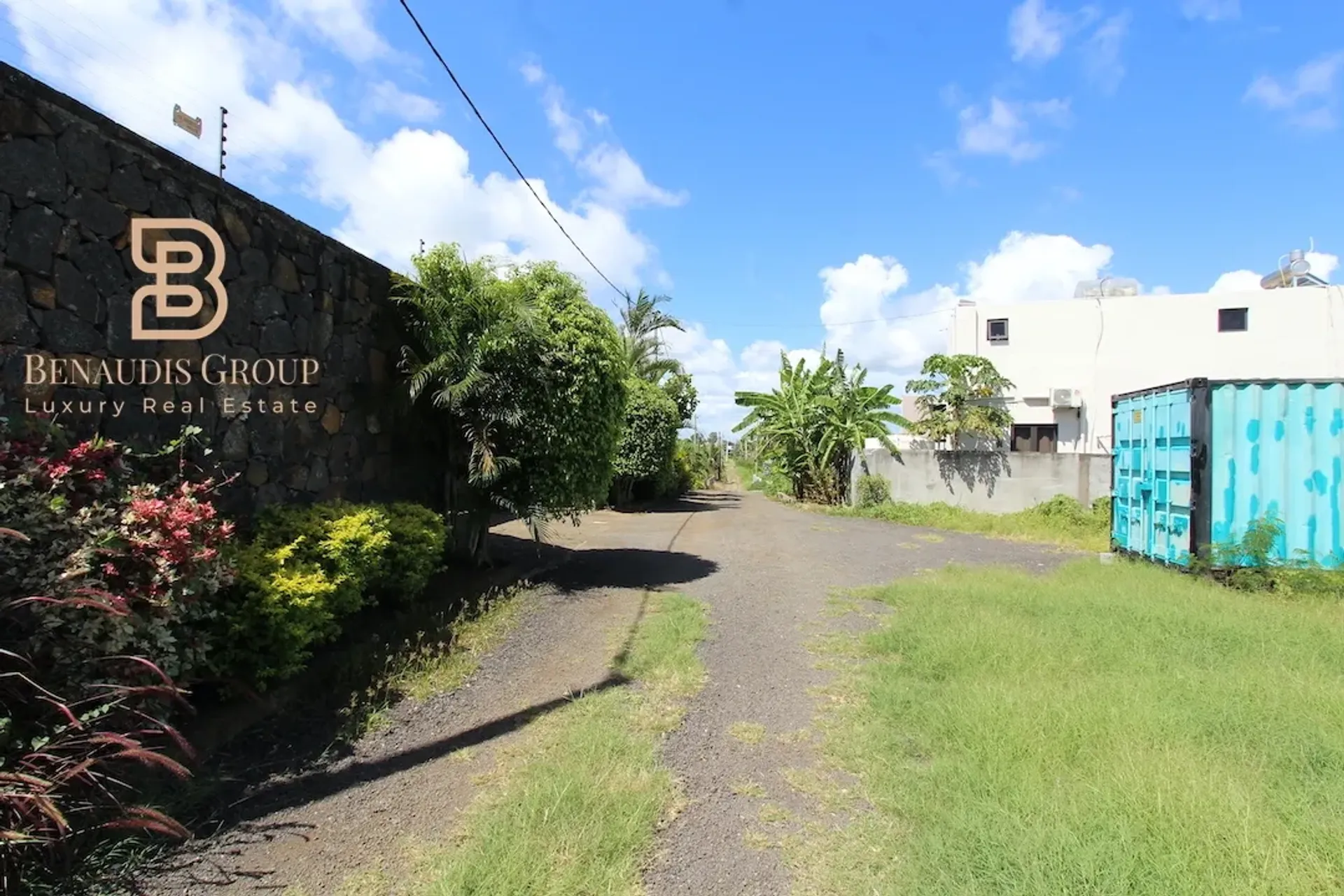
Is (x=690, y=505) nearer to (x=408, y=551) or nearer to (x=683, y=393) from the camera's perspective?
(x=683, y=393)

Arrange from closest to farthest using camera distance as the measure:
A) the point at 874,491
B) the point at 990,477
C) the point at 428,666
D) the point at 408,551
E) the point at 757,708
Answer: the point at 757,708, the point at 428,666, the point at 408,551, the point at 990,477, the point at 874,491

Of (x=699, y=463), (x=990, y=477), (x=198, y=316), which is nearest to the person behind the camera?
(x=198, y=316)

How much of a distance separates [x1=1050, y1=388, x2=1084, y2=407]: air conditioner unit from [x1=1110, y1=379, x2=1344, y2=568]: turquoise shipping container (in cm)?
1171

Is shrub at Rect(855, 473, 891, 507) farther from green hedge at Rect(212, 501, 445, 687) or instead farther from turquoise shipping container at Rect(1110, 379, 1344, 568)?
green hedge at Rect(212, 501, 445, 687)

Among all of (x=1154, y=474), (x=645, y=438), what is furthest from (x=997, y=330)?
(x=1154, y=474)

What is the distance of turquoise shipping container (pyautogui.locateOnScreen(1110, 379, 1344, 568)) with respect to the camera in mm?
7281

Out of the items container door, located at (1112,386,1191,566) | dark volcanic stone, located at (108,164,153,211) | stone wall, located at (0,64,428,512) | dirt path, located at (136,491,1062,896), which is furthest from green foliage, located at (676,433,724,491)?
dark volcanic stone, located at (108,164,153,211)

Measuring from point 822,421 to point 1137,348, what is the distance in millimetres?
8624

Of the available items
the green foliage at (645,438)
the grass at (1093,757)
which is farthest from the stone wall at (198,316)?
the green foliage at (645,438)

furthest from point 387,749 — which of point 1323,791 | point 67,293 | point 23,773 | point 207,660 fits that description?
point 1323,791

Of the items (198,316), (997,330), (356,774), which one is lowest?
(356,774)

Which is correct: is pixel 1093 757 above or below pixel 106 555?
below

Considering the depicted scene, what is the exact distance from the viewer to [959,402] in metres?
17.2

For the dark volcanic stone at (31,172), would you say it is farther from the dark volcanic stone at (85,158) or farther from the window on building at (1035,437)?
the window on building at (1035,437)
